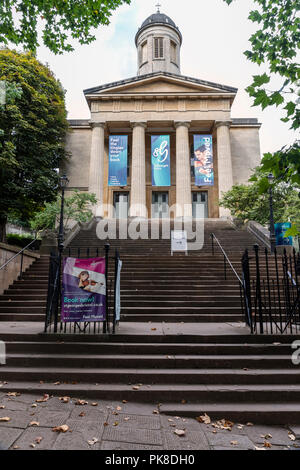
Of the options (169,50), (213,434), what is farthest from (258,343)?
(169,50)

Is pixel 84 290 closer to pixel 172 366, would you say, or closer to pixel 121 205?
pixel 172 366

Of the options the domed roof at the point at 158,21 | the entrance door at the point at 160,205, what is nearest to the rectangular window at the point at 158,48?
the domed roof at the point at 158,21

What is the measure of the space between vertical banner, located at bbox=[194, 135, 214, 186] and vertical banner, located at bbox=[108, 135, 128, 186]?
5.79 metres

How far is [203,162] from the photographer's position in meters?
23.7

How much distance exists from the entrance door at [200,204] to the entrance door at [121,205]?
22.2ft

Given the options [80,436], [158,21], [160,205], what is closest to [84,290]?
[80,436]

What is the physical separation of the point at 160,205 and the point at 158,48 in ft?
69.2

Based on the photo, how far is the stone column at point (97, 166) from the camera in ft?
83.0

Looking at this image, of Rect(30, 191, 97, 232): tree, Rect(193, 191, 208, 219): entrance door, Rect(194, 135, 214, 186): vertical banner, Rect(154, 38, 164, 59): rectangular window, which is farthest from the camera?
Rect(154, 38, 164, 59): rectangular window

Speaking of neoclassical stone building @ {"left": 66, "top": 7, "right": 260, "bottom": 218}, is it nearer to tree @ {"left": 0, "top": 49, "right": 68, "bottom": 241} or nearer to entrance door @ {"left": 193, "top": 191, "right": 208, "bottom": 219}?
entrance door @ {"left": 193, "top": 191, "right": 208, "bottom": 219}

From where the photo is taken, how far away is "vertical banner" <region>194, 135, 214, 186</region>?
23.2 m

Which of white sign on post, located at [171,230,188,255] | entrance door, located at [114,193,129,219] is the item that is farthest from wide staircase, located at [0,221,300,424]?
entrance door, located at [114,193,129,219]

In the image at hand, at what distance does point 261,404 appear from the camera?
13.1ft

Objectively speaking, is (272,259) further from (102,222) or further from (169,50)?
(169,50)
